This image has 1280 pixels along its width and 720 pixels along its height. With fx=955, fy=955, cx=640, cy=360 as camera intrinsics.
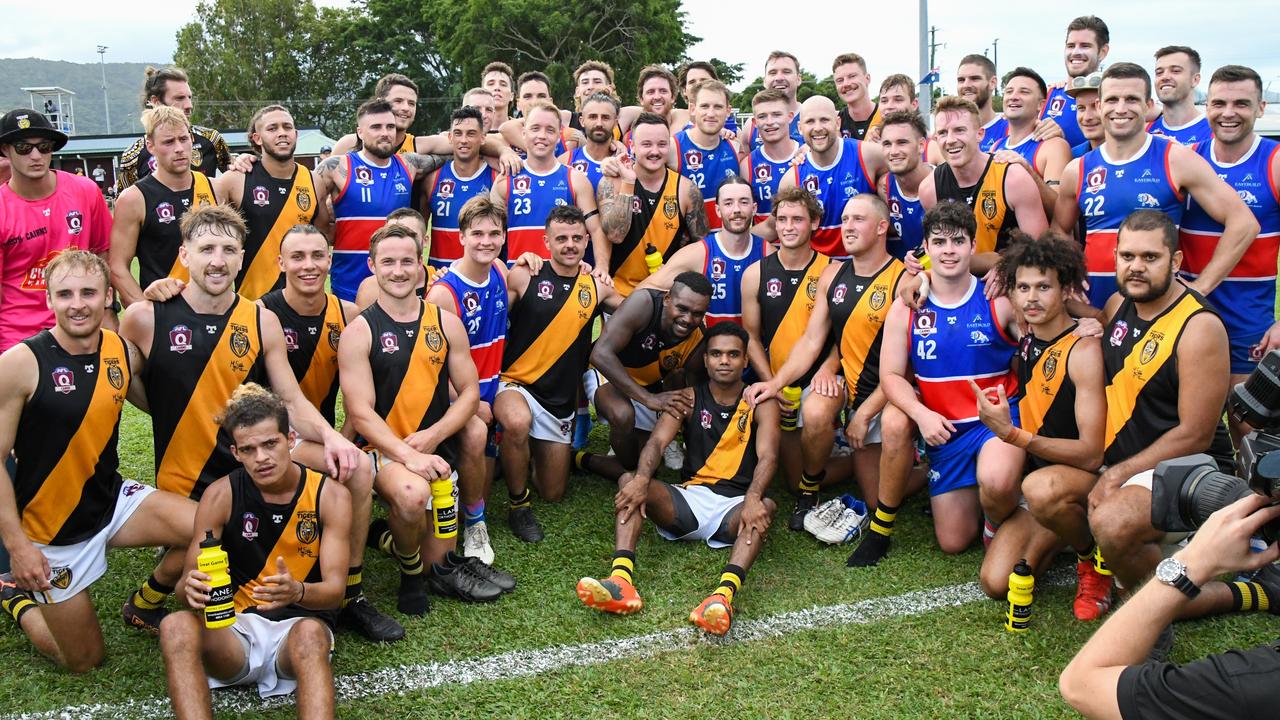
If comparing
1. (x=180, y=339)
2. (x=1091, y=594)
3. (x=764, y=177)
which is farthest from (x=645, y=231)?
(x=1091, y=594)

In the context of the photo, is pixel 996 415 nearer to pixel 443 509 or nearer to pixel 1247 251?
pixel 1247 251

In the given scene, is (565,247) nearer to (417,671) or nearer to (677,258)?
(677,258)

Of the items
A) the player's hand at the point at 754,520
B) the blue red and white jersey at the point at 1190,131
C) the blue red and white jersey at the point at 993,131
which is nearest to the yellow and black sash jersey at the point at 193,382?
the player's hand at the point at 754,520

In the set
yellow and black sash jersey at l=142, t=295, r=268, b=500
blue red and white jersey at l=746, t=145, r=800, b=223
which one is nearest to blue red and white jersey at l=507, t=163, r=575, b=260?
blue red and white jersey at l=746, t=145, r=800, b=223

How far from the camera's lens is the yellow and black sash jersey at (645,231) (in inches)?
291

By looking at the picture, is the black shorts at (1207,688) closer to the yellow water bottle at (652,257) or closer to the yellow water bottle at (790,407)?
the yellow water bottle at (790,407)

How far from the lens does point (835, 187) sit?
23.4 ft

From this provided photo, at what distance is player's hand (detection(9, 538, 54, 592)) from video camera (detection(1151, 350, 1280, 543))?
4.46 m

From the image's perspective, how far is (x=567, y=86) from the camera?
42469 mm

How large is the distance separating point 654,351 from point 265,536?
313 centimetres

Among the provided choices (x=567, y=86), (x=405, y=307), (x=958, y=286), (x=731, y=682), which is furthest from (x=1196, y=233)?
(x=567, y=86)

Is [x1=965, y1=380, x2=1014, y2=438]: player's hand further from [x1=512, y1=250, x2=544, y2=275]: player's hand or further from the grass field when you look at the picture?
[x1=512, y1=250, x2=544, y2=275]: player's hand

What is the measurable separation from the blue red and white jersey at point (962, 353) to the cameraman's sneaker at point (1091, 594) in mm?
1065

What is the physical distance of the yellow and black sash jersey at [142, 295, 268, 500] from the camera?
4918 mm
